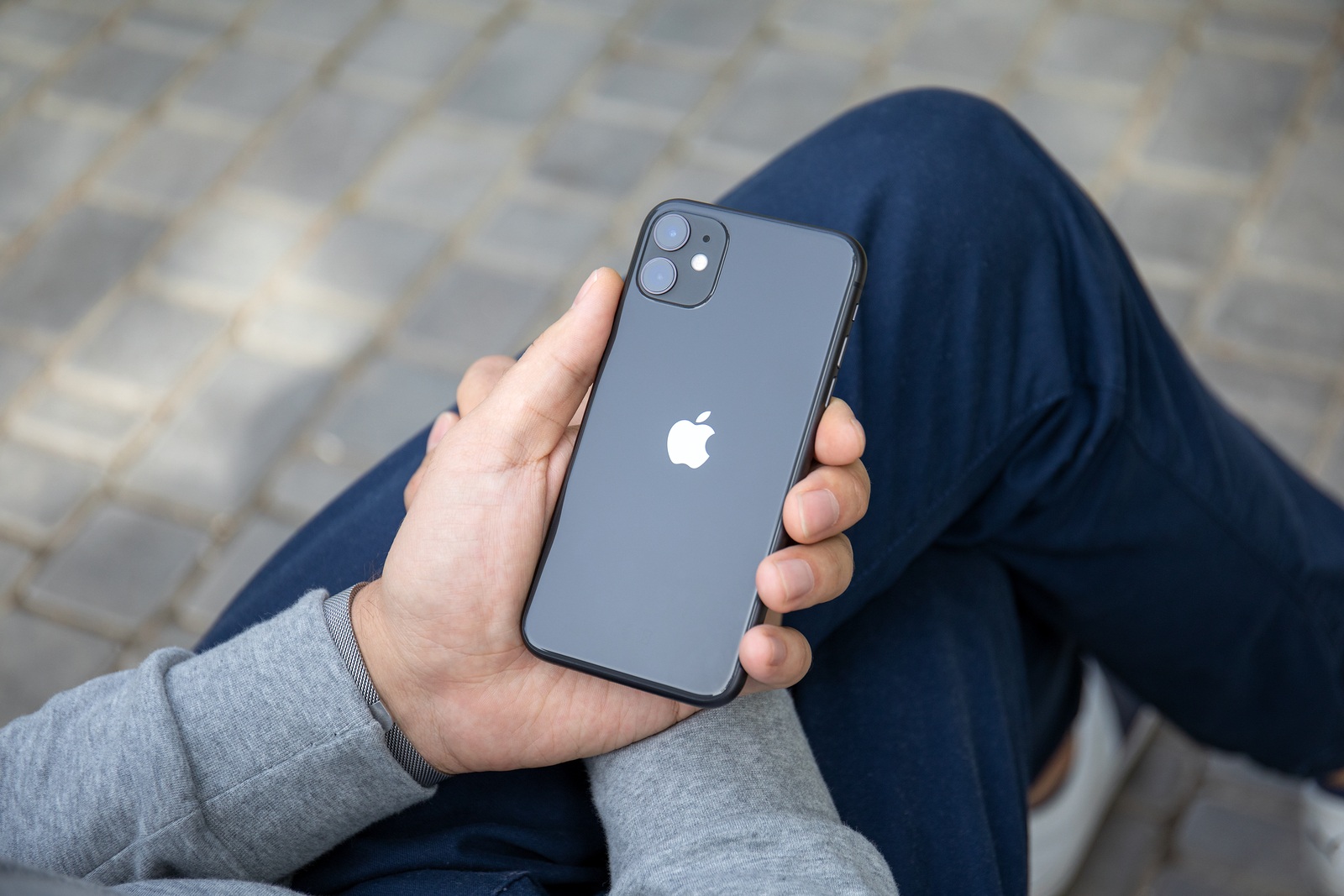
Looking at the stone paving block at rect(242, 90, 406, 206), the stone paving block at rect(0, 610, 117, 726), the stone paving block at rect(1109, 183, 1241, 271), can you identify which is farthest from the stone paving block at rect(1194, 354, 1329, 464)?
the stone paving block at rect(0, 610, 117, 726)

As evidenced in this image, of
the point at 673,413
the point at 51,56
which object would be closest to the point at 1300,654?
the point at 673,413

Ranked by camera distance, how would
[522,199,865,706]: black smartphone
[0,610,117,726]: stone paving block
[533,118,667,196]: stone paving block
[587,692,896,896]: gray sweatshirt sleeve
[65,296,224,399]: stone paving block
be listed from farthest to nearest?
[533,118,667,196]: stone paving block → [65,296,224,399]: stone paving block → [0,610,117,726]: stone paving block → [522,199,865,706]: black smartphone → [587,692,896,896]: gray sweatshirt sleeve

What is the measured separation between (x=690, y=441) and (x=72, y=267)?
1364 millimetres

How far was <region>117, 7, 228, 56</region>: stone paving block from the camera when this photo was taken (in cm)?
200

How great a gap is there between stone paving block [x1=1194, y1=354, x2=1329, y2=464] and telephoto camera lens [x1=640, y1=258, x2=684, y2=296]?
93 cm

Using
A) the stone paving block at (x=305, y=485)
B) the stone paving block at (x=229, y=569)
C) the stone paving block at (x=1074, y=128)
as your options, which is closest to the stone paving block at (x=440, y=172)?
the stone paving block at (x=305, y=485)

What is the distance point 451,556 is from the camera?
2.30ft

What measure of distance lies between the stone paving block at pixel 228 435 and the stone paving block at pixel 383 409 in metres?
0.05

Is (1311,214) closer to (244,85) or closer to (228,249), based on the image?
(228,249)

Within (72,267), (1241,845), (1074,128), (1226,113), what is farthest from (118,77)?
(1241,845)

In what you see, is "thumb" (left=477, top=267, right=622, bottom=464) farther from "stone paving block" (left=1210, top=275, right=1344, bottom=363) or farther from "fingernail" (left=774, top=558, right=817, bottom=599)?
"stone paving block" (left=1210, top=275, right=1344, bottom=363)

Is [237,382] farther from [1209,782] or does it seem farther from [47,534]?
[1209,782]

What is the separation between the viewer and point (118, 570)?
4.75 feet

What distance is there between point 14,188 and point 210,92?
0.34 meters
